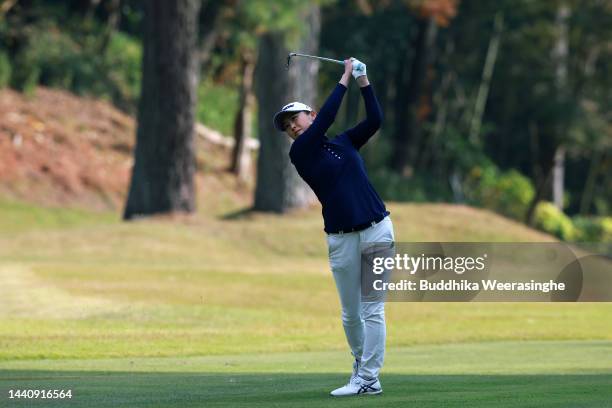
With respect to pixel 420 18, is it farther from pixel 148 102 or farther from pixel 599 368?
pixel 599 368

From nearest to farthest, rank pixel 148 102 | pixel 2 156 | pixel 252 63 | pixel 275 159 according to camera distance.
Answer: pixel 148 102, pixel 275 159, pixel 2 156, pixel 252 63

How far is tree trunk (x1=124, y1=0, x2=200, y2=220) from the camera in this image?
29.1m

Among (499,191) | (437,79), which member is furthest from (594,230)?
(437,79)

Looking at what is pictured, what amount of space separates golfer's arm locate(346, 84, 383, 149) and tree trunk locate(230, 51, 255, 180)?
3188 cm

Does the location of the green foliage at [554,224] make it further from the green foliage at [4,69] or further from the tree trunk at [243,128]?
the green foliage at [4,69]

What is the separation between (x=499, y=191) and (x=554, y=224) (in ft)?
9.42

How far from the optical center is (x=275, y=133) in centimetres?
3178

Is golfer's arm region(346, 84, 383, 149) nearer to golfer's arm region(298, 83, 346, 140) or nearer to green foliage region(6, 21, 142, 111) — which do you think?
golfer's arm region(298, 83, 346, 140)

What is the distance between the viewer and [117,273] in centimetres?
2291

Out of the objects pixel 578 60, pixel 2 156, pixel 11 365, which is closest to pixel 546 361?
pixel 11 365

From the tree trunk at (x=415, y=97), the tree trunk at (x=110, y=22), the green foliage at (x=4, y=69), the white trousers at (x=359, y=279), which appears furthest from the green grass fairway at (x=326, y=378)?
the tree trunk at (x=415, y=97)

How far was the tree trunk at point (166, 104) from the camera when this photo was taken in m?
29.1

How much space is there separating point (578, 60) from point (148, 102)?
2486 cm

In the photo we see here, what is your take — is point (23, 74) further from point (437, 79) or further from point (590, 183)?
point (590, 183)
